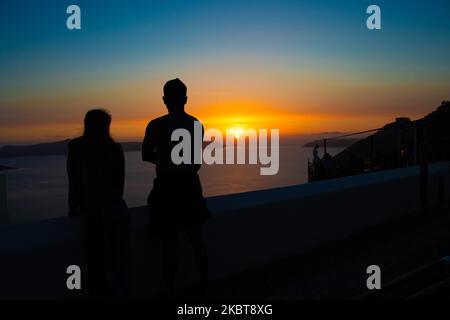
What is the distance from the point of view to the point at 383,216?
6449 millimetres

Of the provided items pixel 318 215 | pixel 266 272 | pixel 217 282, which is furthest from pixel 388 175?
pixel 217 282

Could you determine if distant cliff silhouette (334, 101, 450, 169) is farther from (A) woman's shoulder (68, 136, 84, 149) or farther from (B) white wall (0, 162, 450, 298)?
(A) woman's shoulder (68, 136, 84, 149)

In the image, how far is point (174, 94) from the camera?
3334 mm

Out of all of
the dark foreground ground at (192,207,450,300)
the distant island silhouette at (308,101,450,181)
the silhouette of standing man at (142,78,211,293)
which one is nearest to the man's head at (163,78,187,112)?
the silhouette of standing man at (142,78,211,293)

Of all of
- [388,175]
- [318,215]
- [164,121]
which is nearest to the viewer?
[164,121]

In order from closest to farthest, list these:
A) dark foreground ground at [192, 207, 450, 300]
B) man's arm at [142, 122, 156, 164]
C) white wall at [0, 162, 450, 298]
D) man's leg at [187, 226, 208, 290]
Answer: white wall at [0, 162, 450, 298]
man's arm at [142, 122, 156, 164]
man's leg at [187, 226, 208, 290]
dark foreground ground at [192, 207, 450, 300]

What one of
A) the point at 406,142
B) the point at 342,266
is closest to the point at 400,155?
the point at 406,142

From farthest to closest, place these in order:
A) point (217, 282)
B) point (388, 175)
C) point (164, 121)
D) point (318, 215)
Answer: point (388, 175), point (318, 215), point (217, 282), point (164, 121)

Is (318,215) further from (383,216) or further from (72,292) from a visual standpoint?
(72,292)

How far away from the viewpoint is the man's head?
332 centimetres

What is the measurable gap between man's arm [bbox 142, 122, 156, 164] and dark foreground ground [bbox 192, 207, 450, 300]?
46.9 inches

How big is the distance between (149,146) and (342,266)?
2.23 metres

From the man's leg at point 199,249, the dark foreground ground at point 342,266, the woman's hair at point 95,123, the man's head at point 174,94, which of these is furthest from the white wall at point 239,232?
the man's head at point 174,94
